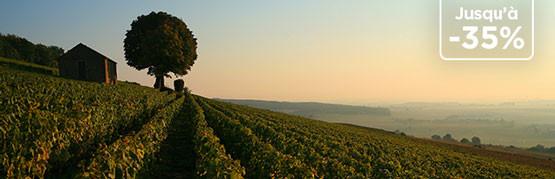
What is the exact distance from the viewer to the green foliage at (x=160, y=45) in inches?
2672

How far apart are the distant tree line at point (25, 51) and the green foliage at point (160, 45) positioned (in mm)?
10365

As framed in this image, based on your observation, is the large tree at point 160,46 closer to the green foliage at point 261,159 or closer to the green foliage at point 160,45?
the green foliage at point 160,45

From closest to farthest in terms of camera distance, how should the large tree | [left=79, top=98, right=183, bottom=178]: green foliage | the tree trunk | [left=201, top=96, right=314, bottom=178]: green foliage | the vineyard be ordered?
1. [left=79, top=98, right=183, bottom=178]: green foliage
2. the vineyard
3. [left=201, top=96, right=314, bottom=178]: green foliage
4. the large tree
5. the tree trunk

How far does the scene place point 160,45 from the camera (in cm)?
6781

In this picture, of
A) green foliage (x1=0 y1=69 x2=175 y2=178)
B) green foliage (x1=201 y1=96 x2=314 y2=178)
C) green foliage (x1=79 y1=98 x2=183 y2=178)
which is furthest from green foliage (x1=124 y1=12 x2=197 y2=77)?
green foliage (x1=79 y1=98 x2=183 y2=178)

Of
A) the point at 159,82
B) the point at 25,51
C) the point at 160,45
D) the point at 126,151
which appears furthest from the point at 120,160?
the point at 25,51

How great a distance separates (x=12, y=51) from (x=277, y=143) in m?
57.0

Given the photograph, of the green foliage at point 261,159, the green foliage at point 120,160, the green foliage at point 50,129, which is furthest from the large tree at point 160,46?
the green foliage at point 120,160

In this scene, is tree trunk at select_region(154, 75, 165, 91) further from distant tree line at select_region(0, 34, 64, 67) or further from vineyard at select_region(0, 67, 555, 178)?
vineyard at select_region(0, 67, 555, 178)

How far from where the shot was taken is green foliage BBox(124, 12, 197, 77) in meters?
67.9

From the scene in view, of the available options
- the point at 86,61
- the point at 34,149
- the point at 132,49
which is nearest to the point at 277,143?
the point at 34,149

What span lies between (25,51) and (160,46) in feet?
63.2

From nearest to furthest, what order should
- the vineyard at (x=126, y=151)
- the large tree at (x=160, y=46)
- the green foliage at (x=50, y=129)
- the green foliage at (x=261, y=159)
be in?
the vineyard at (x=126, y=151) < the green foliage at (x=261, y=159) < the green foliage at (x=50, y=129) < the large tree at (x=160, y=46)

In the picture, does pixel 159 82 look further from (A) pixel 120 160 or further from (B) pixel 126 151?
(A) pixel 120 160
